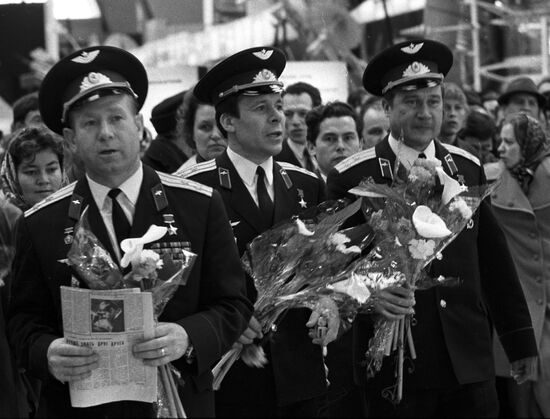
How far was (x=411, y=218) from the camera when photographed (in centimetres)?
463

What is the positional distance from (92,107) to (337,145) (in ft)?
10.6

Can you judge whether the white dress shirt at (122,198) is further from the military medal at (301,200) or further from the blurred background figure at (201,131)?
the blurred background figure at (201,131)

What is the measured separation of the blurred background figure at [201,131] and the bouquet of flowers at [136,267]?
313 cm

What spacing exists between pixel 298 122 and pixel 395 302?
3.46 meters

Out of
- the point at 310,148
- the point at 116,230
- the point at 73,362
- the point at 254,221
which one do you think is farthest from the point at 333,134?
the point at 73,362

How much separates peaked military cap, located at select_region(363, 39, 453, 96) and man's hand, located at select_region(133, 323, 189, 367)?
2.18 metres

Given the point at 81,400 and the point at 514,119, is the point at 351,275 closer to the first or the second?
the point at 81,400

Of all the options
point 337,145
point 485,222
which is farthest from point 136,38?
point 485,222

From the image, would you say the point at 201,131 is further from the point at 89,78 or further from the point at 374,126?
the point at 89,78

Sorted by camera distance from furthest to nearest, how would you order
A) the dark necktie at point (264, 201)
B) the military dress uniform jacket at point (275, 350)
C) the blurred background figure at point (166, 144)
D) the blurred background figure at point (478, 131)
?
the blurred background figure at point (478, 131)
the blurred background figure at point (166, 144)
the dark necktie at point (264, 201)
the military dress uniform jacket at point (275, 350)

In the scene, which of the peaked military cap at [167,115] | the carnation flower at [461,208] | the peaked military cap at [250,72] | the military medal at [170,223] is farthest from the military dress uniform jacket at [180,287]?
the peaked military cap at [167,115]

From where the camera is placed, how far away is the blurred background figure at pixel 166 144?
7.50 metres

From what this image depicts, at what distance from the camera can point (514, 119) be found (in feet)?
22.8

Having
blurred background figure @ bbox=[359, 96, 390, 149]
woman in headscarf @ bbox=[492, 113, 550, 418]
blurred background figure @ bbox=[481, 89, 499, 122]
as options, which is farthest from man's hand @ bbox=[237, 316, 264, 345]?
blurred background figure @ bbox=[481, 89, 499, 122]
